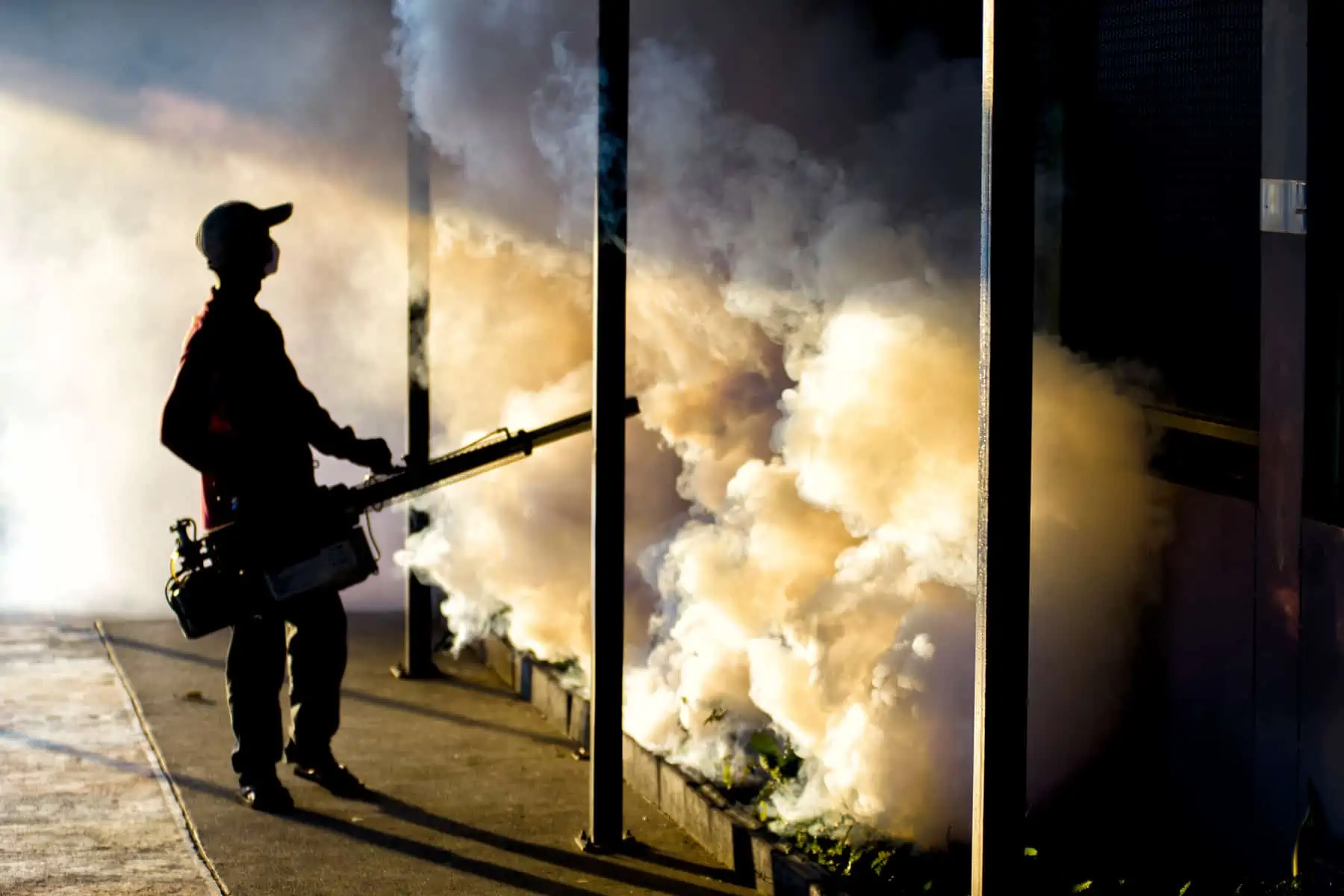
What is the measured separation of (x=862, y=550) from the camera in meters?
5.91

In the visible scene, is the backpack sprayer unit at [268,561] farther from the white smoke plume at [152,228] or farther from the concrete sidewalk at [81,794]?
the white smoke plume at [152,228]

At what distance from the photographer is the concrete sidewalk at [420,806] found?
19.5 feet

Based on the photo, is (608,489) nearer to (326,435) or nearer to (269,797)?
(326,435)

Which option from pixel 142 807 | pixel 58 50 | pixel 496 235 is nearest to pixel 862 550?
pixel 142 807

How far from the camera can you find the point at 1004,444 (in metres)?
4.11

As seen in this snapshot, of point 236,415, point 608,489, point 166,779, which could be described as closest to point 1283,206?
point 608,489

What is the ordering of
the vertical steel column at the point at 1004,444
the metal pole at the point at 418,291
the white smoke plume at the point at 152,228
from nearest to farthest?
the vertical steel column at the point at 1004,444
the metal pole at the point at 418,291
the white smoke plume at the point at 152,228

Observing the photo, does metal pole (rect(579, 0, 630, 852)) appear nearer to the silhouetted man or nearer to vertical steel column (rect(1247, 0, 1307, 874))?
the silhouetted man

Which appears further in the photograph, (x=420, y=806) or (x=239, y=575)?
(x=420, y=806)

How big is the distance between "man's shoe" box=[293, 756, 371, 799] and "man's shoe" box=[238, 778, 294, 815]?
226mm

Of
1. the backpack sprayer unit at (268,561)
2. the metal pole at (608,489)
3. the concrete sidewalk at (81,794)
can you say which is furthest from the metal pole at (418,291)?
the metal pole at (608,489)

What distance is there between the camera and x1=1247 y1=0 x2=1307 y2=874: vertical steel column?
5109mm

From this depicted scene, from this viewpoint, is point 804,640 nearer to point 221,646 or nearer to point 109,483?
point 221,646

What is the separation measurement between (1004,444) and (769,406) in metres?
3.50
